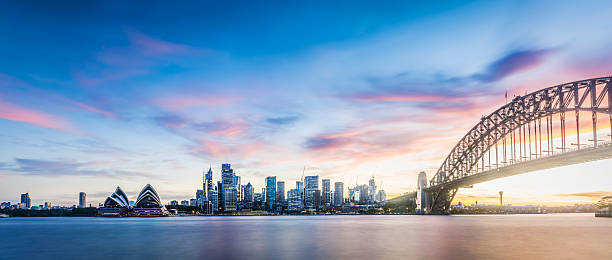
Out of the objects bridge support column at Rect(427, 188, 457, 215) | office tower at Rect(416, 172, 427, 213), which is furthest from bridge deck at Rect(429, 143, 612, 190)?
office tower at Rect(416, 172, 427, 213)

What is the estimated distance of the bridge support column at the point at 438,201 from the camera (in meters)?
140

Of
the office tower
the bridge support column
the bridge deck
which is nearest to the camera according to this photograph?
the bridge deck

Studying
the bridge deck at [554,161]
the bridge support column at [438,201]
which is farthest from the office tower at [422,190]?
the bridge deck at [554,161]

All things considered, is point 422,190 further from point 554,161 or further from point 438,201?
point 554,161

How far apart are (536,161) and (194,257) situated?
59.9 metres

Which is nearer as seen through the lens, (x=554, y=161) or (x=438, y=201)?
(x=554, y=161)

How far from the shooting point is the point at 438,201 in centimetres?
14462

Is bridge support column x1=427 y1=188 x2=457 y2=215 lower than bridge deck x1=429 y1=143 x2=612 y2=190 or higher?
lower

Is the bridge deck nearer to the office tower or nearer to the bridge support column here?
the bridge support column

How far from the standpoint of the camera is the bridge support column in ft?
458

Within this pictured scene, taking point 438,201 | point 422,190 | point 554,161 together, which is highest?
point 554,161

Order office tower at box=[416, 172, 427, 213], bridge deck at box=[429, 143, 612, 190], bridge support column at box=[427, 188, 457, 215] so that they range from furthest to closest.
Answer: office tower at box=[416, 172, 427, 213] < bridge support column at box=[427, 188, 457, 215] < bridge deck at box=[429, 143, 612, 190]

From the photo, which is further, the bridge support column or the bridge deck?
the bridge support column

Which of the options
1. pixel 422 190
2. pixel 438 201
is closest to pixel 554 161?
pixel 438 201
